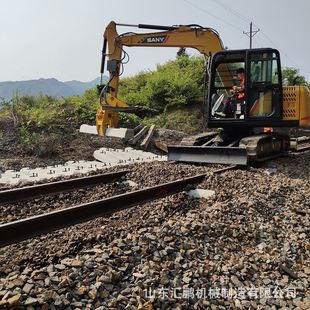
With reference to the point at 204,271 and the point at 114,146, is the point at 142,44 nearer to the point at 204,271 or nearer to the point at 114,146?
the point at 114,146

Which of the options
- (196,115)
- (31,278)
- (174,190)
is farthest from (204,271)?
(196,115)

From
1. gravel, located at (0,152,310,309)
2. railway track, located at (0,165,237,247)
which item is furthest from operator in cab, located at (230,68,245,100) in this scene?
gravel, located at (0,152,310,309)

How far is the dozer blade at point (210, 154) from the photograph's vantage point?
9172mm

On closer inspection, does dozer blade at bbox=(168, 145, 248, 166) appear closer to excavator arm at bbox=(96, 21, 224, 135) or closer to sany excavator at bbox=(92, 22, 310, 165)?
sany excavator at bbox=(92, 22, 310, 165)

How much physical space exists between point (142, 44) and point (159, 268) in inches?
407

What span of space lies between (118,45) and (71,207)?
910 centimetres

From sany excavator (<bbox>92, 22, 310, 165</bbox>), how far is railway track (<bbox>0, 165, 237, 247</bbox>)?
2523mm

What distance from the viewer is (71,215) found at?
4.73 meters

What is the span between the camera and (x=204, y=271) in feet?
12.3

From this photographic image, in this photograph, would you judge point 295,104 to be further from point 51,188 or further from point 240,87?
point 51,188

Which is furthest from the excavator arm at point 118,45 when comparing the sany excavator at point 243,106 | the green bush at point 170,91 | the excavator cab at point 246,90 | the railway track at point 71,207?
the green bush at point 170,91

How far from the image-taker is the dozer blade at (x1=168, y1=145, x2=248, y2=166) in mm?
9172

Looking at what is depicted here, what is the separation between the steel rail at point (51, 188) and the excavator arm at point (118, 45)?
516 cm

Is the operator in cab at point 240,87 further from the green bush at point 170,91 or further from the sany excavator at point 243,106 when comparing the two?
the green bush at point 170,91
